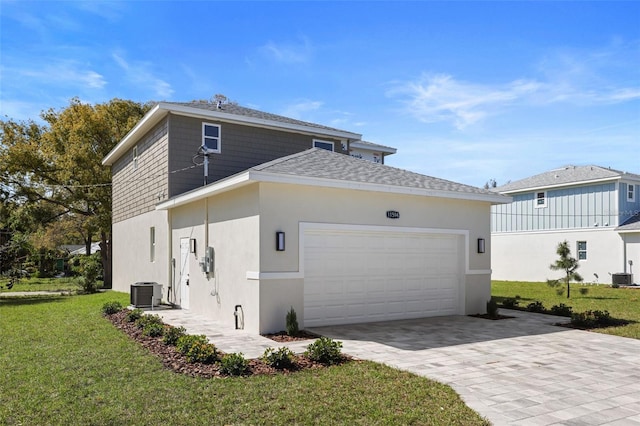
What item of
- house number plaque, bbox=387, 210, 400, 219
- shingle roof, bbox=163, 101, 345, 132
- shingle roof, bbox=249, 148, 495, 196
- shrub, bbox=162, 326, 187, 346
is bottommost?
shrub, bbox=162, 326, 187, 346

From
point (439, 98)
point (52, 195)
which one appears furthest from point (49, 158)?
point (439, 98)

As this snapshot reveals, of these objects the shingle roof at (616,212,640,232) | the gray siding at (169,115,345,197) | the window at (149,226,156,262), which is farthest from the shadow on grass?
the shingle roof at (616,212,640,232)

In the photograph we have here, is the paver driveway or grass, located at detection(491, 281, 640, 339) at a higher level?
the paver driveway

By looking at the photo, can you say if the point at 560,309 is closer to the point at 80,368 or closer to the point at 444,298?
the point at 444,298

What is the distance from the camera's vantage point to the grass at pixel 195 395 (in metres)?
4.72

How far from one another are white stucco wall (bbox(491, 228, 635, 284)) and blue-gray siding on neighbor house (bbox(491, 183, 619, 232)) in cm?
39

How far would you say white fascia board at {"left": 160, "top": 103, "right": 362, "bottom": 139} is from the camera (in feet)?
45.9

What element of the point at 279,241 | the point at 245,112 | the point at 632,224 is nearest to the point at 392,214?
the point at 279,241

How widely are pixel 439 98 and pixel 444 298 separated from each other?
6.21 m

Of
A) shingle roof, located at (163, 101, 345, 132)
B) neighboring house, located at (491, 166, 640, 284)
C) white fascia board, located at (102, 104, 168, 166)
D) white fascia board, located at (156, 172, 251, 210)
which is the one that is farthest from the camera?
neighboring house, located at (491, 166, 640, 284)

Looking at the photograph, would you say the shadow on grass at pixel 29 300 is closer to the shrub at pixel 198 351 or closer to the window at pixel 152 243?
the window at pixel 152 243

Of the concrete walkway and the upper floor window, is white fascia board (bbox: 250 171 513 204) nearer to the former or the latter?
the concrete walkway

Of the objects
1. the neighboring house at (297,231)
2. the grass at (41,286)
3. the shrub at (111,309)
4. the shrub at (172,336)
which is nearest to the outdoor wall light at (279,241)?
the neighboring house at (297,231)

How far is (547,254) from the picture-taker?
24672 millimetres
